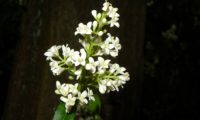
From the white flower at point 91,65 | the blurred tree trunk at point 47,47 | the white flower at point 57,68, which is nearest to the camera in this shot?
the white flower at point 91,65

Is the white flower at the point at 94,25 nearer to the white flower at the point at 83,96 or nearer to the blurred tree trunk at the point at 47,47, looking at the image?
the white flower at the point at 83,96

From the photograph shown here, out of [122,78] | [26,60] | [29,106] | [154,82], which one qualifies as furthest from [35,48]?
[154,82]

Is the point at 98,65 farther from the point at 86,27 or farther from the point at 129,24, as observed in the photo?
the point at 129,24

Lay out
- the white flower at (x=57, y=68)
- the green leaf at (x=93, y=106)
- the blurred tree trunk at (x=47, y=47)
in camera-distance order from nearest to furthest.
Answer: the white flower at (x=57, y=68) → the green leaf at (x=93, y=106) → the blurred tree trunk at (x=47, y=47)

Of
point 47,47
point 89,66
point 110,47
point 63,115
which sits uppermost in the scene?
point 47,47

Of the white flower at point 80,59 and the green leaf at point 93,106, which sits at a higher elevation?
the green leaf at point 93,106

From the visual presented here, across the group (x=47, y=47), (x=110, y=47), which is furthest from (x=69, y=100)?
(x=47, y=47)

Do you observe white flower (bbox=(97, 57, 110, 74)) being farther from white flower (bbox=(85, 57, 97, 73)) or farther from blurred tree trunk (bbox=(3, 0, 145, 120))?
blurred tree trunk (bbox=(3, 0, 145, 120))

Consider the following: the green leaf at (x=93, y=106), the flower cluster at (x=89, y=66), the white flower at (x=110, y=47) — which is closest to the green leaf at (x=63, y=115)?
the flower cluster at (x=89, y=66)

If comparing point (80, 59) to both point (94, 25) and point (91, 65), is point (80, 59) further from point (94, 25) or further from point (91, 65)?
point (94, 25)

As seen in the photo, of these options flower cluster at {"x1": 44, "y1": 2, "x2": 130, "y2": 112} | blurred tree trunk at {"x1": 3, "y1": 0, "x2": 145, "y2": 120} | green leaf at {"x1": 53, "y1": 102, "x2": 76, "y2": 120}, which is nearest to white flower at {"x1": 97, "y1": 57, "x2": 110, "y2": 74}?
flower cluster at {"x1": 44, "y1": 2, "x2": 130, "y2": 112}
